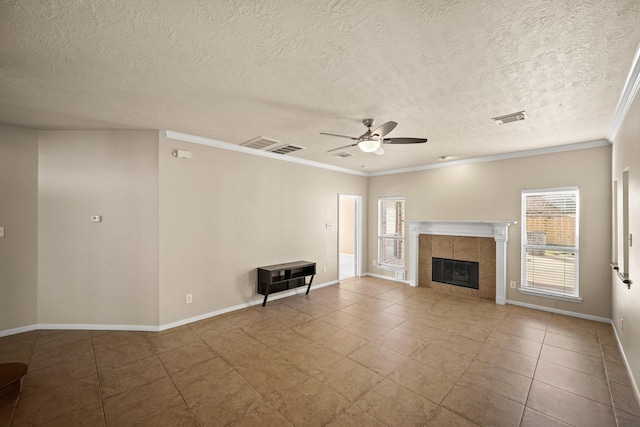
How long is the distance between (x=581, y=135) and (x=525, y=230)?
1.78m

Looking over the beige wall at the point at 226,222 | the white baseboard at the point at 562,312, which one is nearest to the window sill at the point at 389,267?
the beige wall at the point at 226,222

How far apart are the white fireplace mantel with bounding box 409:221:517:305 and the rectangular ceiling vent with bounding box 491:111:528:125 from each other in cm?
236

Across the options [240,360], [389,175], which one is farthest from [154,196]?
[389,175]

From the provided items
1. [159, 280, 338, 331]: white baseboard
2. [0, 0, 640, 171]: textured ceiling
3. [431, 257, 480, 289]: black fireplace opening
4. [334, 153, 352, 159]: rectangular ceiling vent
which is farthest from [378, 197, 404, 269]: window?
[0, 0, 640, 171]: textured ceiling

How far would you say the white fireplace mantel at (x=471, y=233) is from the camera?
5.07m

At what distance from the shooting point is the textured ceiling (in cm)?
161

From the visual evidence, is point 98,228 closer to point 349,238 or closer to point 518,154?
point 518,154

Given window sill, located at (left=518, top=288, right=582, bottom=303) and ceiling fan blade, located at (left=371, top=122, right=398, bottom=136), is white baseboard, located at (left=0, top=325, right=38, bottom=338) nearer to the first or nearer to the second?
ceiling fan blade, located at (left=371, top=122, right=398, bottom=136)

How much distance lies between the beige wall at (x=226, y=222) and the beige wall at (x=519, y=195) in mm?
2441

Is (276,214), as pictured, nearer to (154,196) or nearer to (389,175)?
(154,196)

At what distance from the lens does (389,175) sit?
22.8 feet

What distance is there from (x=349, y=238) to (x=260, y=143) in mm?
7131

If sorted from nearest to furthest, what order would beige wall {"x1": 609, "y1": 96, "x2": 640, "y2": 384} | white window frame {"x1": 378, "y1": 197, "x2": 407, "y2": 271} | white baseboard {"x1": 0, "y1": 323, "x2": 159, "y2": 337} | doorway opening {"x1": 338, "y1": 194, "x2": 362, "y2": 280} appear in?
beige wall {"x1": 609, "y1": 96, "x2": 640, "y2": 384} < white baseboard {"x1": 0, "y1": 323, "x2": 159, "y2": 337} < white window frame {"x1": 378, "y1": 197, "x2": 407, "y2": 271} < doorway opening {"x1": 338, "y1": 194, "x2": 362, "y2": 280}

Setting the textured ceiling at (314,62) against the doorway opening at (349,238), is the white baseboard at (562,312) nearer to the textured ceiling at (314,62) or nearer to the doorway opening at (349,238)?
the textured ceiling at (314,62)
